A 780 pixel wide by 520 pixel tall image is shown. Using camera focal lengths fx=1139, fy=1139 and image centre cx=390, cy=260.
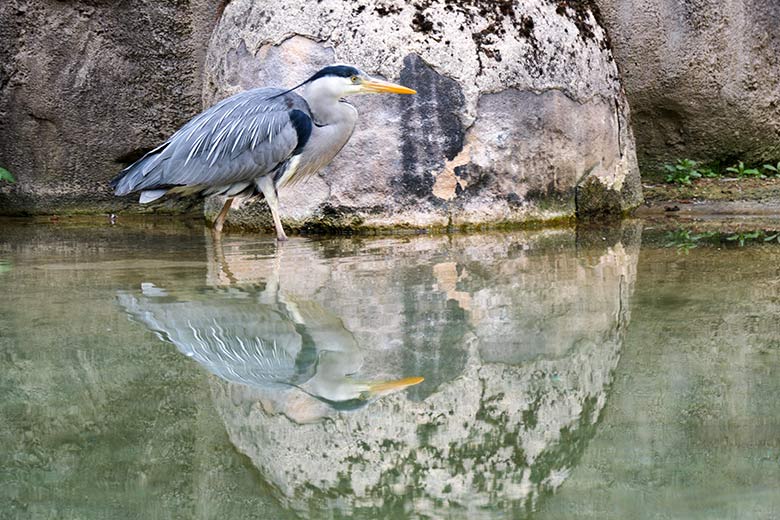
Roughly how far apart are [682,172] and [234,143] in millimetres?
3485

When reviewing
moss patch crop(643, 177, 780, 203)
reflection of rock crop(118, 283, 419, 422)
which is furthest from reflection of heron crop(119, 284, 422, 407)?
moss patch crop(643, 177, 780, 203)

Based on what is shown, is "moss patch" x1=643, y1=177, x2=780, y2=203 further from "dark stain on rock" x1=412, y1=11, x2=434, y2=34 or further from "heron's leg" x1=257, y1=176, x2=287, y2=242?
"heron's leg" x1=257, y1=176, x2=287, y2=242

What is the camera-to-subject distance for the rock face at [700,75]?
776cm

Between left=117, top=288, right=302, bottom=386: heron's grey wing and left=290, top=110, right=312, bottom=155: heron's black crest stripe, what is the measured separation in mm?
2228

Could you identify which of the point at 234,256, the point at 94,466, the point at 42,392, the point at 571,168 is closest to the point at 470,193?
the point at 571,168

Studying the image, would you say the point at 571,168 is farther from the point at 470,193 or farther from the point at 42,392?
the point at 42,392

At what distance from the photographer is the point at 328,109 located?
615 cm

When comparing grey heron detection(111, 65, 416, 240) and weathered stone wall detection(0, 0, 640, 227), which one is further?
weathered stone wall detection(0, 0, 640, 227)

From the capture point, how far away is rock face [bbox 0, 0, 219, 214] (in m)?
7.83

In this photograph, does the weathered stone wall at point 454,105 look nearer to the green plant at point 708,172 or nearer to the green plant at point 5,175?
the green plant at point 708,172

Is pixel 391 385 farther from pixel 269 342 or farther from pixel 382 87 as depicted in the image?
pixel 382 87

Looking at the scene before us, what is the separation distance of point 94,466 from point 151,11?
19.8 ft

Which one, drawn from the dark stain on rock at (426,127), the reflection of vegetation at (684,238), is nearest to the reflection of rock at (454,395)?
the reflection of vegetation at (684,238)

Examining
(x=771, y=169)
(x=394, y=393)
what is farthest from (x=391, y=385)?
(x=771, y=169)
